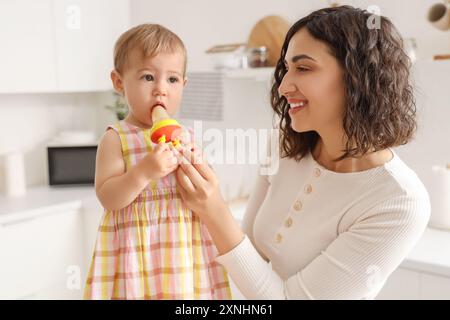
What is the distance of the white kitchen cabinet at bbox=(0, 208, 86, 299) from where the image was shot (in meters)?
1.65

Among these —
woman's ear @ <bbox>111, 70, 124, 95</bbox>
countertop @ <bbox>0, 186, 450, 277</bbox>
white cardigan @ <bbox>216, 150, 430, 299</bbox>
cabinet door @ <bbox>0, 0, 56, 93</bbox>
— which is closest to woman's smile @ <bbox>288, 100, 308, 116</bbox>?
white cardigan @ <bbox>216, 150, 430, 299</bbox>

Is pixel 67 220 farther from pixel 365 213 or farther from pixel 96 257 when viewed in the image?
pixel 365 213

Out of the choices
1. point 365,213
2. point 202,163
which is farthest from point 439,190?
point 202,163

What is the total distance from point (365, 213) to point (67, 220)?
130 cm

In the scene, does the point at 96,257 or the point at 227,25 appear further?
the point at 227,25

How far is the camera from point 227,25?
172 centimetres

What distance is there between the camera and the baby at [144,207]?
0.73m

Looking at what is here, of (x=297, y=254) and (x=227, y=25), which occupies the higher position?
(x=227, y=25)

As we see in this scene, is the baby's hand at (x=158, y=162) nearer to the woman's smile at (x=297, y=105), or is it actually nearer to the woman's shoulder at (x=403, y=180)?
the woman's smile at (x=297, y=105)

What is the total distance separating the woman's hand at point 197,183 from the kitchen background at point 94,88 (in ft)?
2.56

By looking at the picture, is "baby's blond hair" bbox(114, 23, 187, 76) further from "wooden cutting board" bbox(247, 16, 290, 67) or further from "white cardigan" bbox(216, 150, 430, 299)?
"wooden cutting board" bbox(247, 16, 290, 67)

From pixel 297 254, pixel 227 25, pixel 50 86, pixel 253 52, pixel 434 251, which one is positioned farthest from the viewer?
pixel 50 86

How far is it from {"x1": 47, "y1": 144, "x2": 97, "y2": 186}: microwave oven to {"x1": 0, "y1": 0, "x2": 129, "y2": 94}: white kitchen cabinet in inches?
9.5
